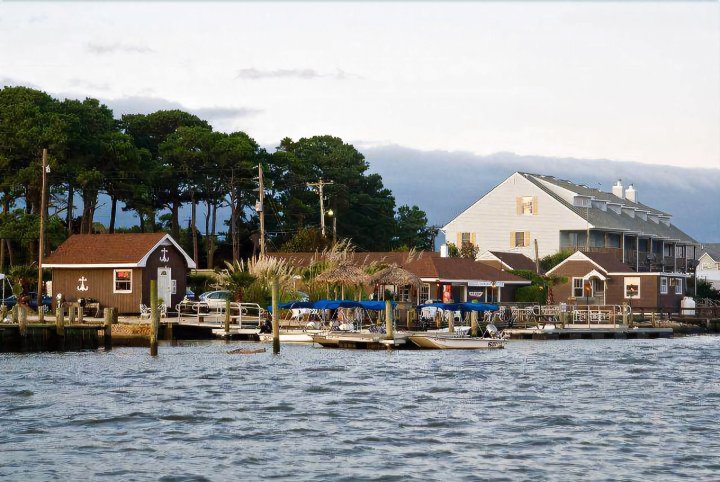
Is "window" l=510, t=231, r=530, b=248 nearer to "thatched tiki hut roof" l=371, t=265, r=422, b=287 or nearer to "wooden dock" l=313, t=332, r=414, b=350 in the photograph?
"thatched tiki hut roof" l=371, t=265, r=422, b=287

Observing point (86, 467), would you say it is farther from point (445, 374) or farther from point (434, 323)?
point (434, 323)

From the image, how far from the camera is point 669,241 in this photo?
11819 centimetres

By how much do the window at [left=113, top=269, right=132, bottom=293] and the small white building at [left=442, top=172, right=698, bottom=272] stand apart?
48067 mm

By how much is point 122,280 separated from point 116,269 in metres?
0.72

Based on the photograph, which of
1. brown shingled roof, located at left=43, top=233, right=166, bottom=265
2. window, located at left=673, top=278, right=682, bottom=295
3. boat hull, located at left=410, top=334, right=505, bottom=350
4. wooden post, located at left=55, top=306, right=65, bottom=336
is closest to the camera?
wooden post, located at left=55, top=306, right=65, bottom=336

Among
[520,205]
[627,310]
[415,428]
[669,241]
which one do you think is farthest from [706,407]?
[669,241]

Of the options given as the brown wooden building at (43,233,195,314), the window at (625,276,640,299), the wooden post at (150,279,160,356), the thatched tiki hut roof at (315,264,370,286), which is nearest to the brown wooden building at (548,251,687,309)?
the window at (625,276,640,299)

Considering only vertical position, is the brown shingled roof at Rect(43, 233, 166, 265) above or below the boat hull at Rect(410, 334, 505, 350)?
above

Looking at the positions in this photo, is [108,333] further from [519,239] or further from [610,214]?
[610,214]

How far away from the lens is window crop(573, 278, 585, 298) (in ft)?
294

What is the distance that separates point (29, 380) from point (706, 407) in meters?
22.9

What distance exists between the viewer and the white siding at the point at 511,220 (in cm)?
10300

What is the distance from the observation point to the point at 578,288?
89.6 metres

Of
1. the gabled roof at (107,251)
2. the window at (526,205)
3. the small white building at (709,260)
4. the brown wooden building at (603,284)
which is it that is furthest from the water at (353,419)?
the small white building at (709,260)
